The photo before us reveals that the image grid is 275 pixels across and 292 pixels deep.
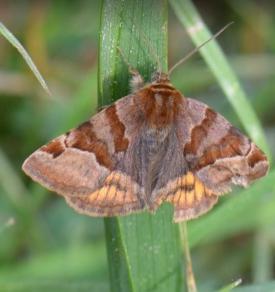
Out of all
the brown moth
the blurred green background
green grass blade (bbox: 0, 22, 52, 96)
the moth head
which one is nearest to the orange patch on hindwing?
the brown moth

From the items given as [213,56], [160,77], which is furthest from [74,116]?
[160,77]

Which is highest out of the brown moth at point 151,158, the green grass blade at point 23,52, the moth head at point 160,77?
the green grass blade at point 23,52

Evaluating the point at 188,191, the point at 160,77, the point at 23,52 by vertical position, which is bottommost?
the point at 188,191

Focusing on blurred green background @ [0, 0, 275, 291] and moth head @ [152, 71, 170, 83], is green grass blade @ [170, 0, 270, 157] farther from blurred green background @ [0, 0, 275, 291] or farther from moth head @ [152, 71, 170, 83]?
blurred green background @ [0, 0, 275, 291]

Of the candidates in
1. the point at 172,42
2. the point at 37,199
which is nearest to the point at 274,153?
the point at 172,42

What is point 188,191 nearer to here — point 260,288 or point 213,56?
point 260,288

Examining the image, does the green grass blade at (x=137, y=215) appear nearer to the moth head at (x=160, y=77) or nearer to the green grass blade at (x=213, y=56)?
the moth head at (x=160, y=77)

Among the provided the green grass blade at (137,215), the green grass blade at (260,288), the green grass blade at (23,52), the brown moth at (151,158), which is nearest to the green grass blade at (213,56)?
the brown moth at (151,158)
